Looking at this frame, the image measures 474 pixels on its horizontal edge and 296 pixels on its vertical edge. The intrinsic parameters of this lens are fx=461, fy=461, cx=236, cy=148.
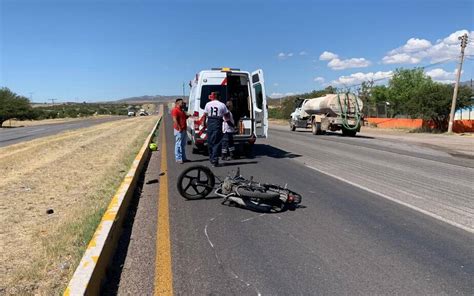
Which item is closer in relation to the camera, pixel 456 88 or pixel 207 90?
pixel 207 90

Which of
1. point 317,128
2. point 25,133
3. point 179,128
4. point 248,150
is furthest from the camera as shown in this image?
point 25,133

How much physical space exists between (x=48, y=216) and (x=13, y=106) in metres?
70.8

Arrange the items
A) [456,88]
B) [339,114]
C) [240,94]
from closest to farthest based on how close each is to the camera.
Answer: [240,94] → [339,114] → [456,88]

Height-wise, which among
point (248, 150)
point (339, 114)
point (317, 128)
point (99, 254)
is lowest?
point (317, 128)

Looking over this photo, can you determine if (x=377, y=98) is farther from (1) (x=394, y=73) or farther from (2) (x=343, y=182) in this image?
(2) (x=343, y=182)

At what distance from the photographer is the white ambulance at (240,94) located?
14.0 m

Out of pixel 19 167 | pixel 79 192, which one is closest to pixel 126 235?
pixel 79 192

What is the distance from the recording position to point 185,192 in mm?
8039

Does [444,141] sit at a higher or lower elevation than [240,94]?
lower

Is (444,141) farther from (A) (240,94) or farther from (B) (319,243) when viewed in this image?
(B) (319,243)

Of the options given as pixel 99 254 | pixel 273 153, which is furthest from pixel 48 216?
pixel 273 153

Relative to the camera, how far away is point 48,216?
698 centimetres

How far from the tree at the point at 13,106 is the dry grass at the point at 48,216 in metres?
58.6

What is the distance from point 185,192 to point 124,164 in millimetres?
5199
